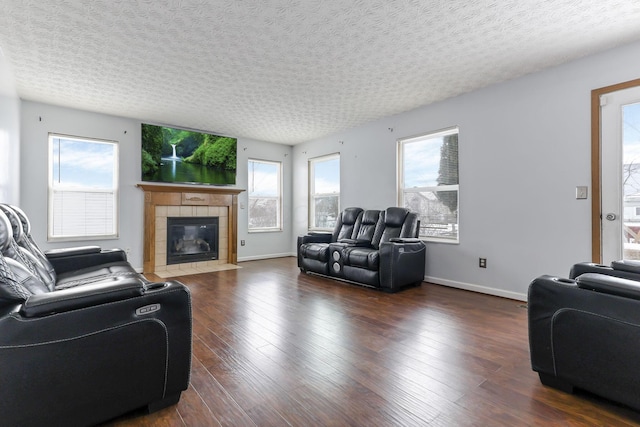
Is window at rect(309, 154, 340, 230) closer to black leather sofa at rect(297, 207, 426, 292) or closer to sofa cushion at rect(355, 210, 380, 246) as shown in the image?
black leather sofa at rect(297, 207, 426, 292)

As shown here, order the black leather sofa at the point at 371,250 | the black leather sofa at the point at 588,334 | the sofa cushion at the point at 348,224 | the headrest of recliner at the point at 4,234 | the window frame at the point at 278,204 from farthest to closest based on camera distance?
the window frame at the point at 278,204 → the sofa cushion at the point at 348,224 → the black leather sofa at the point at 371,250 → the headrest of recliner at the point at 4,234 → the black leather sofa at the point at 588,334

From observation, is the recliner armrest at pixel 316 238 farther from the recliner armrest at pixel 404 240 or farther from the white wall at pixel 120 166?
the white wall at pixel 120 166

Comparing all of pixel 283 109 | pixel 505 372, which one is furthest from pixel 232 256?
pixel 505 372

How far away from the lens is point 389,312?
2.97 meters

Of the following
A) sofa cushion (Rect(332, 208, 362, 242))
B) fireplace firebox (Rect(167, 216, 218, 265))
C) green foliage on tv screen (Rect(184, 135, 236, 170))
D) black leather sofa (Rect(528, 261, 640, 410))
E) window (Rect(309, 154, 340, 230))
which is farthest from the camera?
window (Rect(309, 154, 340, 230))

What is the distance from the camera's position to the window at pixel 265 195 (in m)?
6.40

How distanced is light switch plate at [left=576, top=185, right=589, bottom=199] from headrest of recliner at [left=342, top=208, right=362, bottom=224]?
272 centimetres

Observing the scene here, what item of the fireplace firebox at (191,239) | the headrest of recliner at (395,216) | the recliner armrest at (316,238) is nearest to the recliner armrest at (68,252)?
the fireplace firebox at (191,239)

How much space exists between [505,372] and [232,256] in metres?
4.93

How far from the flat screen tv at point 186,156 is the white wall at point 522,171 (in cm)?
341

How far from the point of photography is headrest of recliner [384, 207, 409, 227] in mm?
4254

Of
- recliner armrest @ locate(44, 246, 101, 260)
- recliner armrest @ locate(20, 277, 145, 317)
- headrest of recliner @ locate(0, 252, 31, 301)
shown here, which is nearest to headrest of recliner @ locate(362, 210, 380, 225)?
recliner armrest @ locate(44, 246, 101, 260)

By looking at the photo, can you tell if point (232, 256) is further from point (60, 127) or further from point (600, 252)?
point (600, 252)

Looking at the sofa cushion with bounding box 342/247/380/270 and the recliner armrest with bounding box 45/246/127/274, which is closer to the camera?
the recliner armrest with bounding box 45/246/127/274
